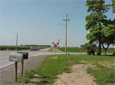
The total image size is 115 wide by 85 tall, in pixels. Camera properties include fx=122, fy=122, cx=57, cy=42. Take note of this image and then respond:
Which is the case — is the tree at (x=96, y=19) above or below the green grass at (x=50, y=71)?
above

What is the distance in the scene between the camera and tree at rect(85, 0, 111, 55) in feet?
70.2

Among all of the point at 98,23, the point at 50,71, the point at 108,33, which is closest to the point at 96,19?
the point at 98,23

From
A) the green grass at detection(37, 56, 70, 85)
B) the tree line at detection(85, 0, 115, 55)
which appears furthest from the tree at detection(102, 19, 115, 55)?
the green grass at detection(37, 56, 70, 85)

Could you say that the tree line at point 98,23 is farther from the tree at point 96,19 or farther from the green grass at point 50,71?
the green grass at point 50,71

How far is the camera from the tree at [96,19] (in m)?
21.4

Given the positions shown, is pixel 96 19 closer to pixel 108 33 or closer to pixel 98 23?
pixel 98 23

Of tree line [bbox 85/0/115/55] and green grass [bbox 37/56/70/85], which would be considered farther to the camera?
tree line [bbox 85/0/115/55]

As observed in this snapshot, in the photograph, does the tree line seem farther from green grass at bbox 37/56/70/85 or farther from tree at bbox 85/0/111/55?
green grass at bbox 37/56/70/85

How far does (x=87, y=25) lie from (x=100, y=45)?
15.3 feet

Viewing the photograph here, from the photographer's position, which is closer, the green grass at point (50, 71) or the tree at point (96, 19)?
the green grass at point (50, 71)

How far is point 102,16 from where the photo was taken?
2161 centimetres

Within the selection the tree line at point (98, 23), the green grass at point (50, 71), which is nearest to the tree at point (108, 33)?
the tree line at point (98, 23)

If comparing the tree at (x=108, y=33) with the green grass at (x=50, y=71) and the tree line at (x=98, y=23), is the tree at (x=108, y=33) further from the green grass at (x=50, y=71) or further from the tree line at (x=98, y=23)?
the green grass at (x=50, y=71)

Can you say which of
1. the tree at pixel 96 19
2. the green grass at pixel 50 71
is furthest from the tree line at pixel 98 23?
the green grass at pixel 50 71
